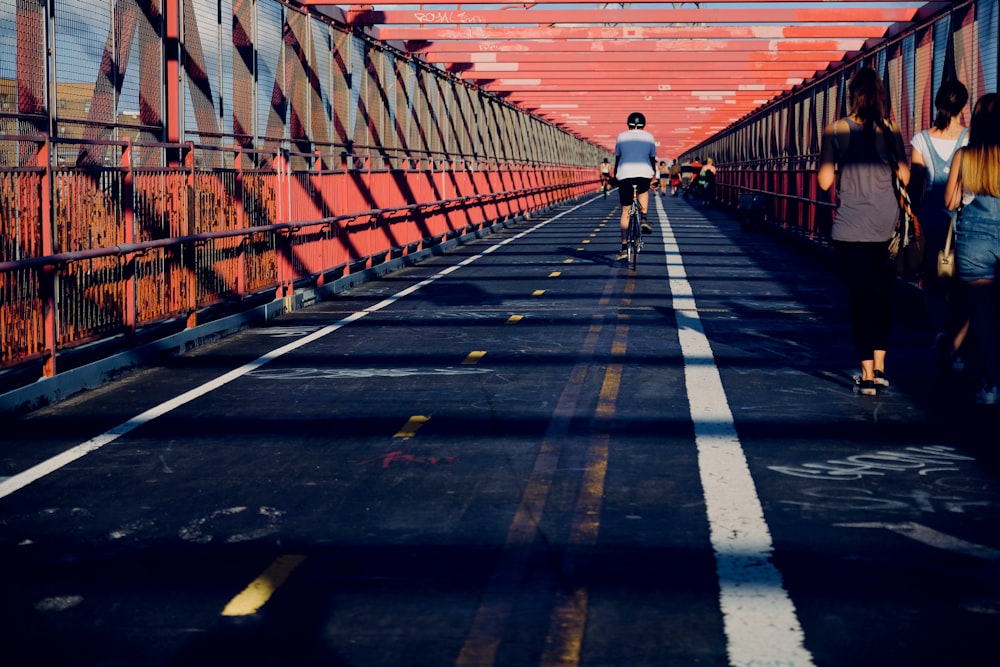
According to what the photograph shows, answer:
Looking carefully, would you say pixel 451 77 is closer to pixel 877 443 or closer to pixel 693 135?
pixel 877 443

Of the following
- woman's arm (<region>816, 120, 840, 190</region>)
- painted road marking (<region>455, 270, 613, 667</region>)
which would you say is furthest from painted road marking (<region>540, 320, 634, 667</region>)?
woman's arm (<region>816, 120, 840, 190</region>)

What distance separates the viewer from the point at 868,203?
31.0 ft

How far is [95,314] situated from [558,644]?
7.25 meters

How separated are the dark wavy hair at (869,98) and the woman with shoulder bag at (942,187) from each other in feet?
1.87

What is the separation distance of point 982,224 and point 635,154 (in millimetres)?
12555

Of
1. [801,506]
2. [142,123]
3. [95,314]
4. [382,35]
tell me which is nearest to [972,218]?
[801,506]

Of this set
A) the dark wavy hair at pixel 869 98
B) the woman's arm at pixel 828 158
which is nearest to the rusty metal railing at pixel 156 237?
the woman's arm at pixel 828 158

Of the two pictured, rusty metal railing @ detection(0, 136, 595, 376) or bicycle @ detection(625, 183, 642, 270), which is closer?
rusty metal railing @ detection(0, 136, 595, 376)

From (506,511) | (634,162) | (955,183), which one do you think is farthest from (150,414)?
(634,162)

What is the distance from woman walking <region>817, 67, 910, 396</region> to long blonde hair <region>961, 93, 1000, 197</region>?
0.50m

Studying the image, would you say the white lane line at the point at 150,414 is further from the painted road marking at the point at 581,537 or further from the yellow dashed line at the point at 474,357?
the painted road marking at the point at 581,537

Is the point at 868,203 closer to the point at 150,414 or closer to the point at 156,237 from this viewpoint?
the point at 150,414

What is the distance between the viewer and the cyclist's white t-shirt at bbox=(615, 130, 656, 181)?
2131 centimetres

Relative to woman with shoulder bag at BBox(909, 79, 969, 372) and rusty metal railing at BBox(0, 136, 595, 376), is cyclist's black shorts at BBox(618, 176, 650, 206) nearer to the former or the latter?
rusty metal railing at BBox(0, 136, 595, 376)
